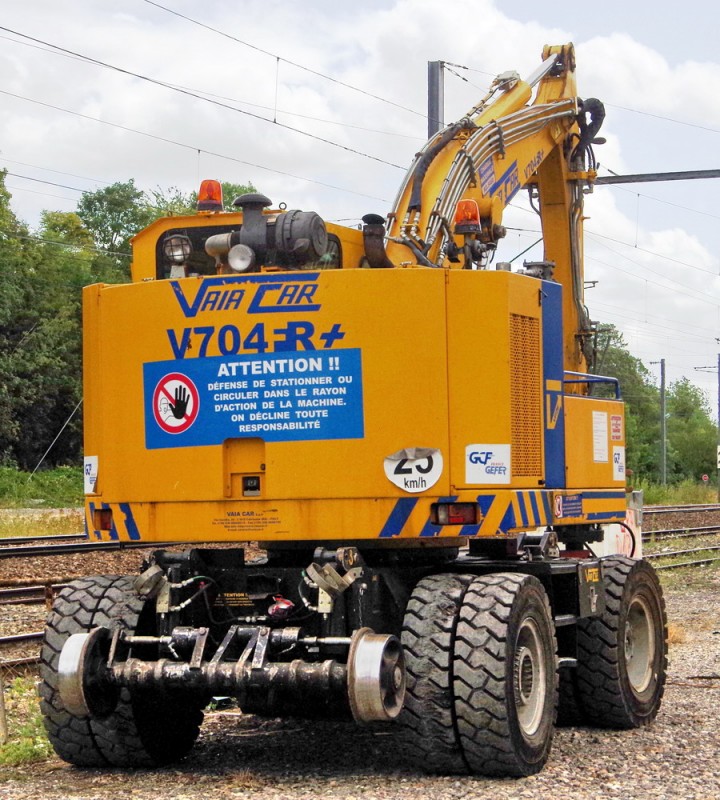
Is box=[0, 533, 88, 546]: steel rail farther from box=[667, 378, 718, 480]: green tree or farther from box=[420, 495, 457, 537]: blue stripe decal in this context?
box=[667, 378, 718, 480]: green tree

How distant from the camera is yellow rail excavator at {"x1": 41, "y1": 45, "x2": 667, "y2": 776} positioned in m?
7.61

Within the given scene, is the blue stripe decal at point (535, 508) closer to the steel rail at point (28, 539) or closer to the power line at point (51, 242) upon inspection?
the steel rail at point (28, 539)

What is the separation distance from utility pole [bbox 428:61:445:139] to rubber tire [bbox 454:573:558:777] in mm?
13684

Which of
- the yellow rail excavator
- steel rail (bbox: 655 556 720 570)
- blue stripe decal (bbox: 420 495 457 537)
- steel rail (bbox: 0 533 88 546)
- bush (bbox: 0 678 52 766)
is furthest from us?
steel rail (bbox: 655 556 720 570)

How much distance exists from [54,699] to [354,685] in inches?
76.7

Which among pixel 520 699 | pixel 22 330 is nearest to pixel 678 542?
pixel 520 699

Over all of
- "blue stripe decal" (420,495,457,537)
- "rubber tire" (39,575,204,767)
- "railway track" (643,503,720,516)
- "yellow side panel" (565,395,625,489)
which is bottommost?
"rubber tire" (39,575,204,767)

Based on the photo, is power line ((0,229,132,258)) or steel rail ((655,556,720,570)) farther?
power line ((0,229,132,258))

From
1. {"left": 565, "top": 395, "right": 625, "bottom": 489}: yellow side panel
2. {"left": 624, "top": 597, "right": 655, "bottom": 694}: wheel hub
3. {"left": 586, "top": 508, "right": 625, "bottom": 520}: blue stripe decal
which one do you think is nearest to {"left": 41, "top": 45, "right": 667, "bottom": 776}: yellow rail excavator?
{"left": 565, "top": 395, "right": 625, "bottom": 489}: yellow side panel

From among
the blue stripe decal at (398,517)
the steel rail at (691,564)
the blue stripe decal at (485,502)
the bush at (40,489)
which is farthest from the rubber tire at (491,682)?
the bush at (40,489)

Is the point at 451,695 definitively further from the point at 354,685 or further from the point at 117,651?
the point at 117,651

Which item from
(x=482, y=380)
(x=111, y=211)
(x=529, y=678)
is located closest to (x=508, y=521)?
(x=482, y=380)

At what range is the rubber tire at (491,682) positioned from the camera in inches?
294

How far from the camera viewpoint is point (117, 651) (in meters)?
8.00
